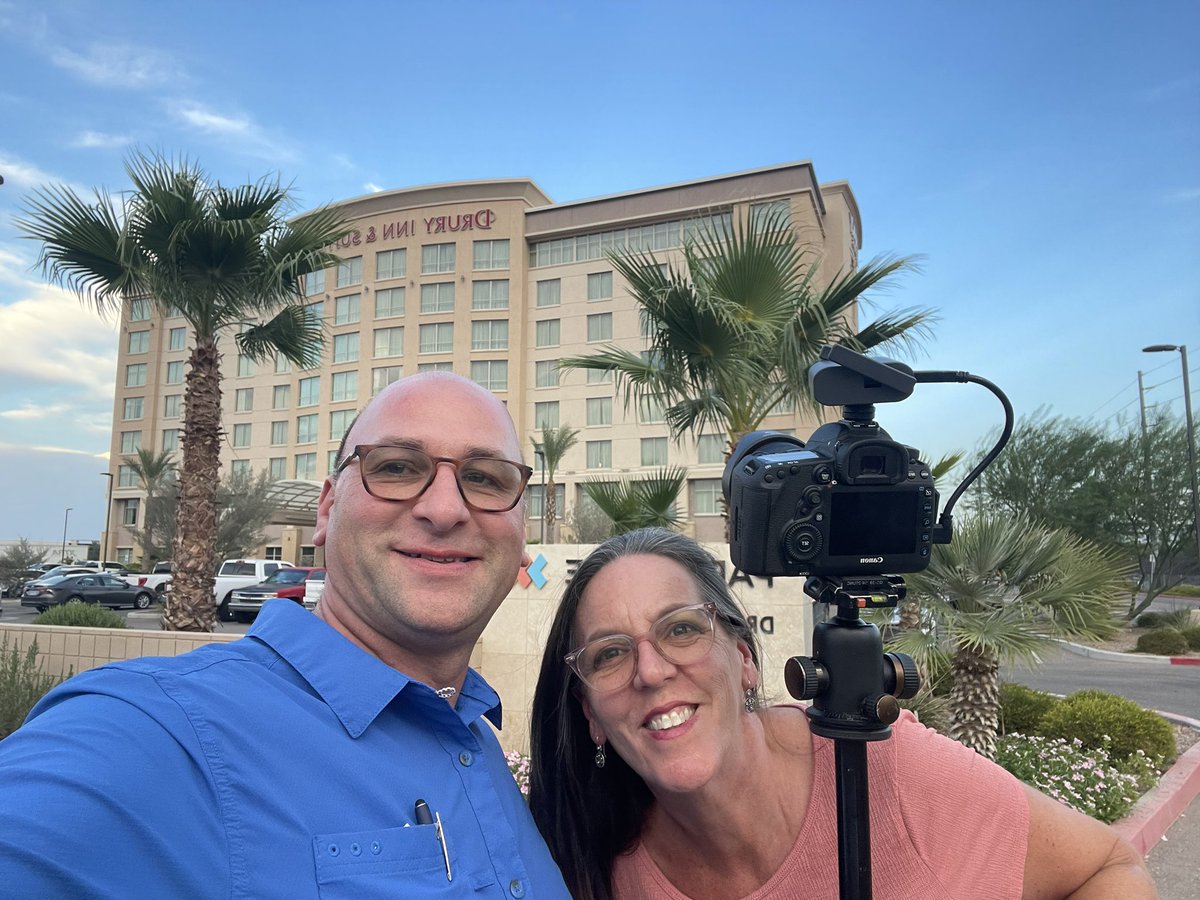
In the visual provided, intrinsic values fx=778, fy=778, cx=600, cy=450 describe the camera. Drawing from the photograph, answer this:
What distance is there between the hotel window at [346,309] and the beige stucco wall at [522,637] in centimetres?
4241

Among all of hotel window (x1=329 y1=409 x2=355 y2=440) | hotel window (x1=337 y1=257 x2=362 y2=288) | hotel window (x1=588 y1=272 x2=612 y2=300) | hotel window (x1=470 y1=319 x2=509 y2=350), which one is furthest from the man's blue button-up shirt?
hotel window (x1=337 y1=257 x2=362 y2=288)

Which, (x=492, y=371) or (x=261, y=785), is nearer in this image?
(x=261, y=785)

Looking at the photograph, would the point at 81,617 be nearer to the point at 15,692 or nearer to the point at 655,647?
the point at 15,692

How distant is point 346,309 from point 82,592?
95.6 feet

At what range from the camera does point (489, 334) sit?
46.9 meters

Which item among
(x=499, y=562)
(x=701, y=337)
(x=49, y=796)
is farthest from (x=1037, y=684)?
(x=49, y=796)

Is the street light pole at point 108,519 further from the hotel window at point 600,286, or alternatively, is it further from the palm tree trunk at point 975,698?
the palm tree trunk at point 975,698

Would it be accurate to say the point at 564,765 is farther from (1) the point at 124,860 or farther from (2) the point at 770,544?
(1) the point at 124,860

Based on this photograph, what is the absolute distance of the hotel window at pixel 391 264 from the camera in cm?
4938

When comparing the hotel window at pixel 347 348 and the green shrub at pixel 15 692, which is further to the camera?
the hotel window at pixel 347 348

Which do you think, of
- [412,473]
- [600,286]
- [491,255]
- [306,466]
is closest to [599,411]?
[600,286]

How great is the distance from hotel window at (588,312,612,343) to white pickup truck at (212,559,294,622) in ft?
78.8

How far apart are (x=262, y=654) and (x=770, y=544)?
3.19 ft

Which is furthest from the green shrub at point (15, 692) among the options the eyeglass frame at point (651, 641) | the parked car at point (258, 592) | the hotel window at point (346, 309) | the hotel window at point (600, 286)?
the hotel window at point (346, 309)
